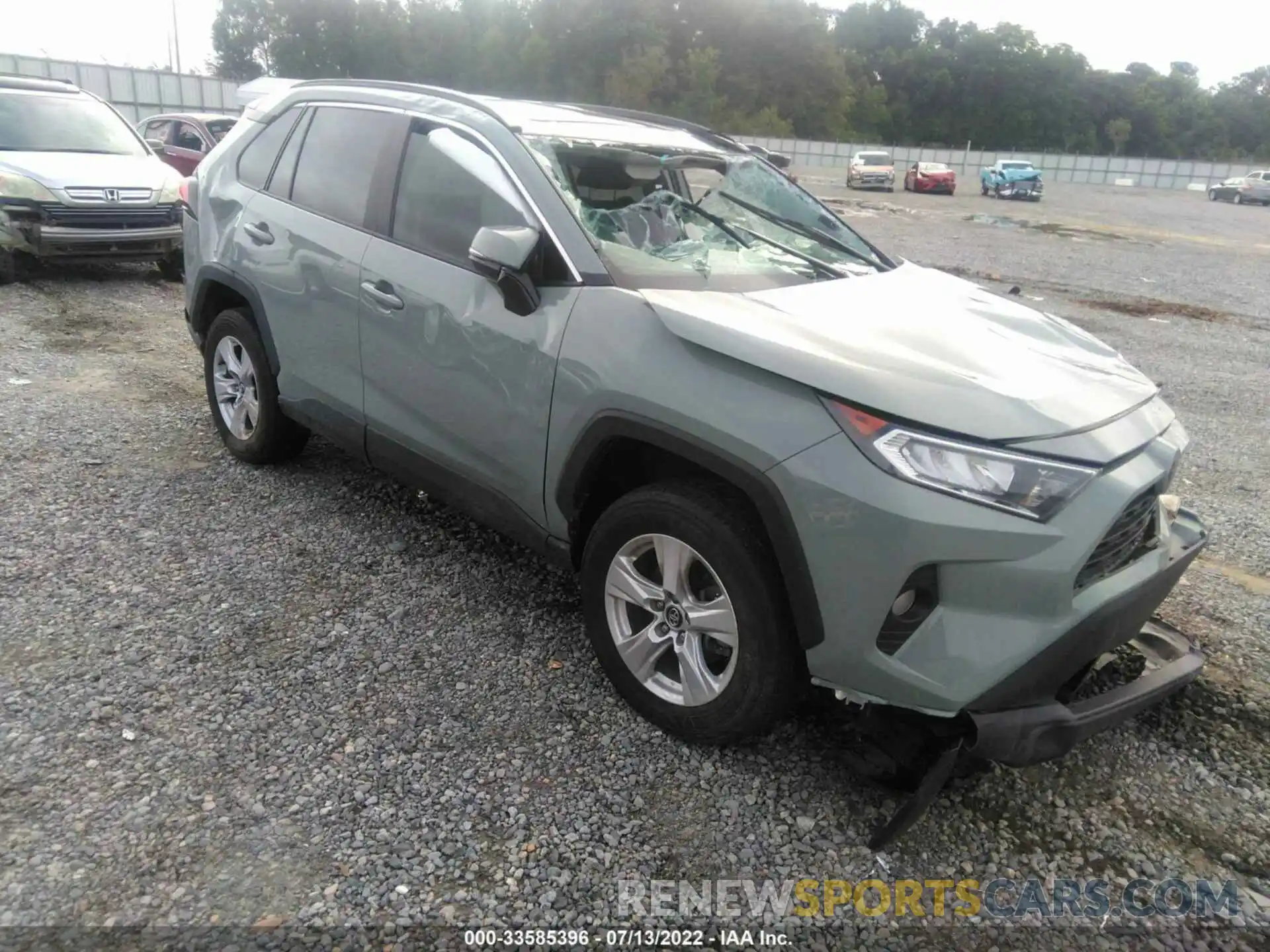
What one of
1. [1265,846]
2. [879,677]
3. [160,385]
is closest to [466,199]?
[879,677]

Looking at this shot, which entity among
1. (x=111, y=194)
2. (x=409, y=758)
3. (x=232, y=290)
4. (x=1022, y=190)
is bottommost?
(x=409, y=758)

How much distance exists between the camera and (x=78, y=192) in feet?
27.6

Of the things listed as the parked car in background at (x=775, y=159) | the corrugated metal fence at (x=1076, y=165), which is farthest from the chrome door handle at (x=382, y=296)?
the corrugated metal fence at (x=1076, y=165)

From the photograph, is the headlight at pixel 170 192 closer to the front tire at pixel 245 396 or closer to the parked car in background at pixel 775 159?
the front tire at pixel 245 396

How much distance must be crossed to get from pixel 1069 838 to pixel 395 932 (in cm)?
179

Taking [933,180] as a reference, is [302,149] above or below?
below

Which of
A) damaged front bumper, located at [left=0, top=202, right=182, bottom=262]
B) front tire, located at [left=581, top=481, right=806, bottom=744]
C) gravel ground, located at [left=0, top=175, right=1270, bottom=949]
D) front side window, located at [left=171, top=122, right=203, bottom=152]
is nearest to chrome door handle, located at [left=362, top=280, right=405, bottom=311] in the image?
gravel ground, located at [left=0, top=175, right=1270, bottom=949]

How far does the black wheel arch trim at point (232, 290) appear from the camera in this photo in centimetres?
406

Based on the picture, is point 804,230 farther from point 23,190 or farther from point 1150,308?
Answer: point 1150,308

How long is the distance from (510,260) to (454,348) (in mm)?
505

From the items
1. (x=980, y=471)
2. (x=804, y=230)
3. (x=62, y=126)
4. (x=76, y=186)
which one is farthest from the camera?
(x=62, y=126)

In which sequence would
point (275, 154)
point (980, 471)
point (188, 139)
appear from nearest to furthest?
point (980, 471)
point (275, 154)
point (188, 139)

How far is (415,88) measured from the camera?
12.3 ft

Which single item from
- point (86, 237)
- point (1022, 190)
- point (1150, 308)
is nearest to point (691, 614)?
point (86, 237)
